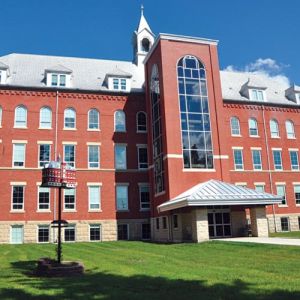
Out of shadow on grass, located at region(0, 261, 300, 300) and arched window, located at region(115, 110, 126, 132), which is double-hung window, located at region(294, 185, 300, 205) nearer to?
arched window, located at region(115, 110, 126, 132)

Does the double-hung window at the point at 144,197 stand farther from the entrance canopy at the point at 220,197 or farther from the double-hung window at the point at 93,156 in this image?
the entrance canopy at the point at 220,197

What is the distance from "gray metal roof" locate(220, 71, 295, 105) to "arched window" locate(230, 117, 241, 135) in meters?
2.17

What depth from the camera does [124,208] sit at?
121ft

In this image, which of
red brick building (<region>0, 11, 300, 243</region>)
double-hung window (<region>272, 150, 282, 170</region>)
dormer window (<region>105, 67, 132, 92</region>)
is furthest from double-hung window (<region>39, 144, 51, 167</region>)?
double-hung window (<region>272, 150, 282, 170</region>)

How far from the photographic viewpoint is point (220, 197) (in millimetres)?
27484

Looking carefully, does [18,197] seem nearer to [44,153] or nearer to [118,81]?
[44,153]

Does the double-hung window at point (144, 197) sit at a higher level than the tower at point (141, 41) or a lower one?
lower

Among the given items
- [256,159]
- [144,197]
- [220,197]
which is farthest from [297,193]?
[220,197]

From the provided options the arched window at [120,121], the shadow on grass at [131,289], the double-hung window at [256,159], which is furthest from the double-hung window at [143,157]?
the shadow on grass at [131,289]

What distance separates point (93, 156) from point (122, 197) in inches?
183

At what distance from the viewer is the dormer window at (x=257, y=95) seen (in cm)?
4231

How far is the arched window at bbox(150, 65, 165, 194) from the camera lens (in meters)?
34.2

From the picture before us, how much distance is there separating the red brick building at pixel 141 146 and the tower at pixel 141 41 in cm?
538

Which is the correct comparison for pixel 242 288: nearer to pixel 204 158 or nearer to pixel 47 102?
pixel 204 158
